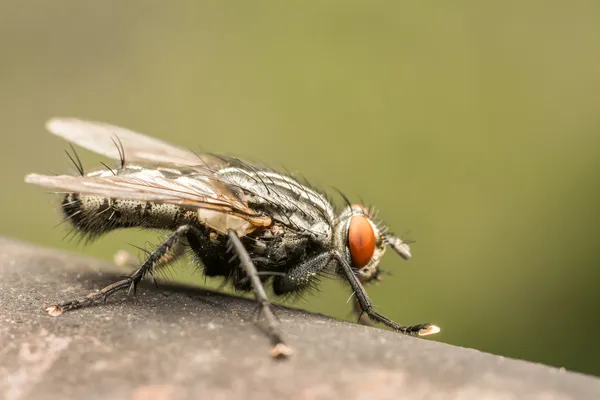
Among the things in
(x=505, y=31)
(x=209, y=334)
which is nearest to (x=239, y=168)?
(x=209, y=334)

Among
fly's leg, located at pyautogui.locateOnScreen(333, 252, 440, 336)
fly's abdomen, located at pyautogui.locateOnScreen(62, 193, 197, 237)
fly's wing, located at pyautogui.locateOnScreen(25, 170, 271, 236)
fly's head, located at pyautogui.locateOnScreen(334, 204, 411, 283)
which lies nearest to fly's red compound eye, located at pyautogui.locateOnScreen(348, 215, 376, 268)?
fly's head, located at pyautogui.locateOnScreen(334, 204, 411, 283)

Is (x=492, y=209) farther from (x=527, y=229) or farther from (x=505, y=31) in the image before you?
(x=505, y=31)

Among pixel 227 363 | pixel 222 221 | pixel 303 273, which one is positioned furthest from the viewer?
pixel 303 273

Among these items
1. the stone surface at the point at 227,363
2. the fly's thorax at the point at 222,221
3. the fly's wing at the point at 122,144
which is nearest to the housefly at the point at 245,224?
the fly's thorax at the point at 222,221

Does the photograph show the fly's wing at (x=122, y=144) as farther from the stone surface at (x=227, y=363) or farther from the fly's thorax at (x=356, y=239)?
the stone surface at (x=227, y=363)

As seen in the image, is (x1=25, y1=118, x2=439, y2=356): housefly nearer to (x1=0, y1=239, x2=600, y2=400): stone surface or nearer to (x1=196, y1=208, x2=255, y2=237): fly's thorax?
(x1=196, y1=208, x2=255, y2=237): fly's thorax

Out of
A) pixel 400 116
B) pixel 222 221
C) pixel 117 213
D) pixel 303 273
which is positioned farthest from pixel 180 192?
pixel 400 116

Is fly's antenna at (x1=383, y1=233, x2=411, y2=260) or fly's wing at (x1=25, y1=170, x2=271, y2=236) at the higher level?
fly's wing at (x1=25, y1=170, x2=271, y2=236)

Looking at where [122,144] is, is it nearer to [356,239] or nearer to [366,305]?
[356,239]
